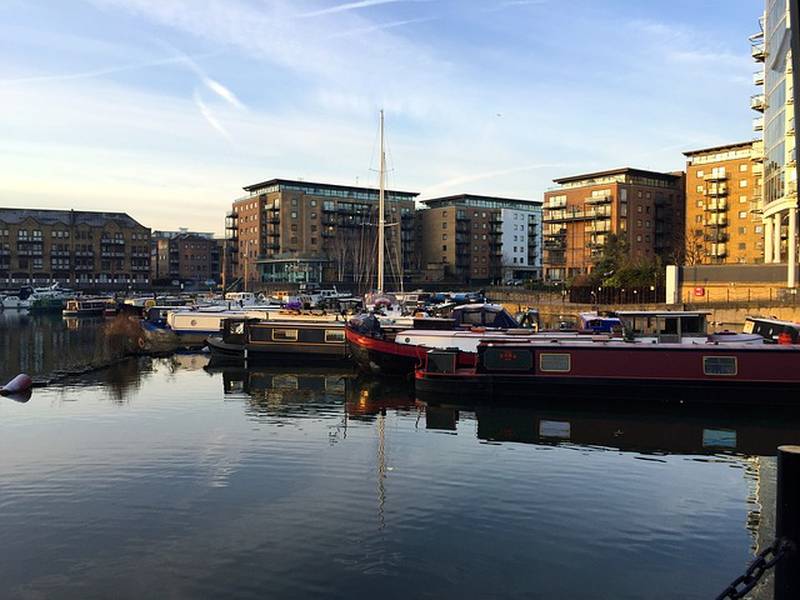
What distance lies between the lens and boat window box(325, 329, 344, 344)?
112 feet

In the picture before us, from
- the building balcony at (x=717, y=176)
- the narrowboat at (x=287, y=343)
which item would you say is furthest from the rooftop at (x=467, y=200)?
the narrowboat at (x=287, y=343)

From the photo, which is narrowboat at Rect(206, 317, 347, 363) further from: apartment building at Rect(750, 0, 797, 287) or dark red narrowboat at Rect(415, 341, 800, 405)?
apartment building at Rect(750, 0, 797, 287)

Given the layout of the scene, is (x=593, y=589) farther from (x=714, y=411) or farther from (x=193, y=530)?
(x=714, y=411)

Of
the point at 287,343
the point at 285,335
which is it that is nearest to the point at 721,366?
the point at 287,343

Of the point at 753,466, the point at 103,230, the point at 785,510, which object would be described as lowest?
the point at 753,466

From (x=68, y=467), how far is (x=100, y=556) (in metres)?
5.62

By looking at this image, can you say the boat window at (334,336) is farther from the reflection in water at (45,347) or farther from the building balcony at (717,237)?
the building balcony at (717,237)

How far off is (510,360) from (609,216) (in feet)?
275

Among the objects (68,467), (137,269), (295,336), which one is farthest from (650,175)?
(68,467)

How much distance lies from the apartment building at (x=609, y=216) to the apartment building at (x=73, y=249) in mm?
76939

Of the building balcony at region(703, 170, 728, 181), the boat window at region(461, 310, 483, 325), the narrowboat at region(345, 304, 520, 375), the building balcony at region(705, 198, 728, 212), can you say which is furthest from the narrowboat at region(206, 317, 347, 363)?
the building balcony at region(703, 170, 728, 181)

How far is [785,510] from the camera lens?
18.0 ft

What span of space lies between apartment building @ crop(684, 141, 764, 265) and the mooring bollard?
9249 cm

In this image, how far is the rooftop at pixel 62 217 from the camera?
411 ft
